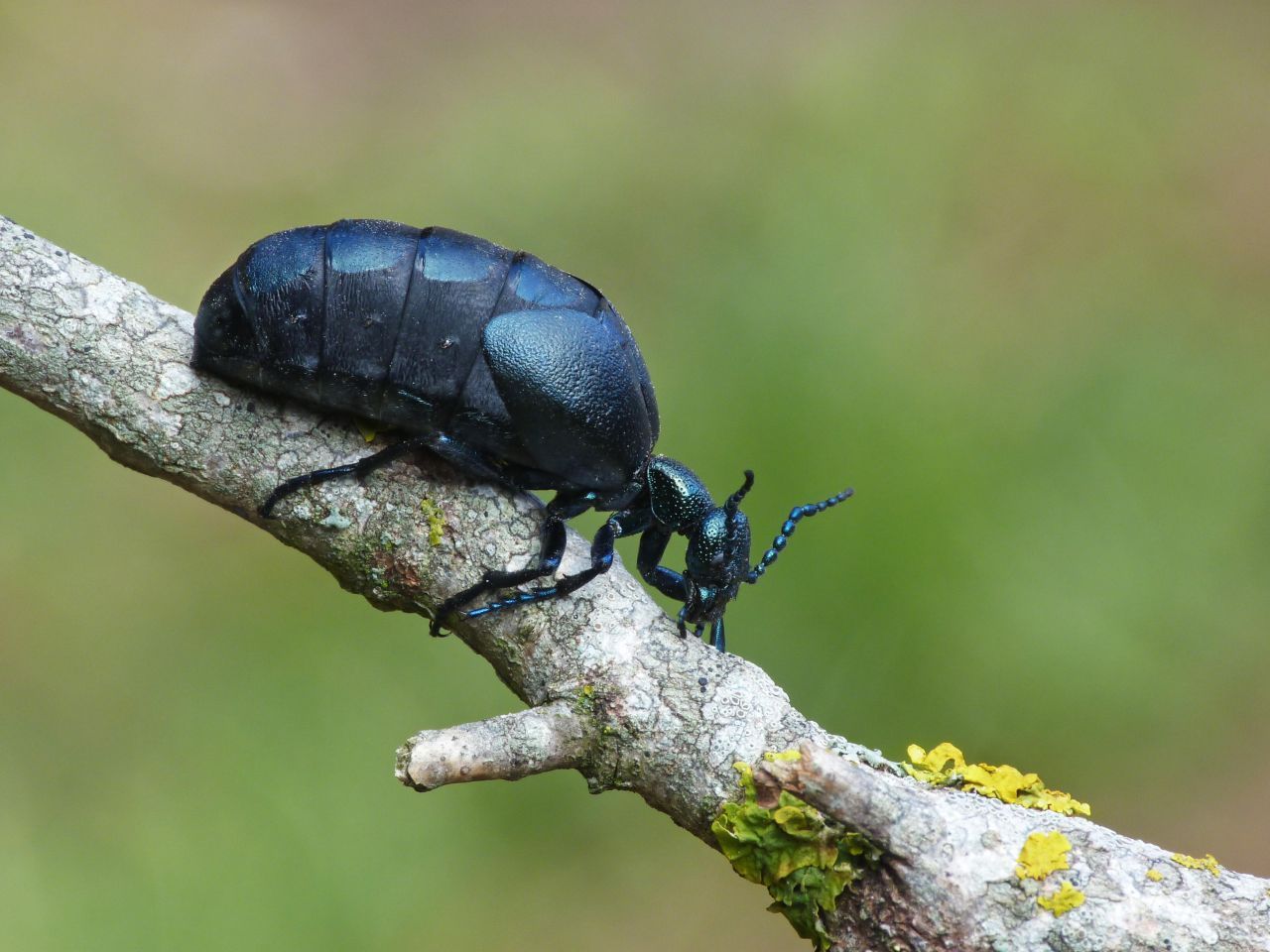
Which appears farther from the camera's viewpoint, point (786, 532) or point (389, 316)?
point (786, 532)

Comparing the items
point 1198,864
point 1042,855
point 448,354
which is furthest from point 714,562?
point 1198,864

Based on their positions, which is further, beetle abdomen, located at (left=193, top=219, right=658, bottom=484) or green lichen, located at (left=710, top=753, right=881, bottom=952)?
beetle abdomen, located at (left=193, top=219, right=658, bottom=484)

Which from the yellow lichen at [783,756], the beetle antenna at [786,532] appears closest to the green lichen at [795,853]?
the yellow lichen at [783,756]

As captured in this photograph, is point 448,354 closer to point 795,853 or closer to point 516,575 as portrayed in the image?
point 516,575

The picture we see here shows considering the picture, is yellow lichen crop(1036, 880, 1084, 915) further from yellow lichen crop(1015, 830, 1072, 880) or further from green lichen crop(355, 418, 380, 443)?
green lichen crop(355, 418, 380, 443)

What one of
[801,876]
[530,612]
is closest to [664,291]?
[530,612]

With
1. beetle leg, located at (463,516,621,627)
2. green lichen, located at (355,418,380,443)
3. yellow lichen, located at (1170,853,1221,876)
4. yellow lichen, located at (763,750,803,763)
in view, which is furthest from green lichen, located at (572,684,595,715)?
yellow lichen, located at (1170,853,1221,876)

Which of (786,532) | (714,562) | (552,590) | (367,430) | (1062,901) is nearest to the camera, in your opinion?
(1062,901)
